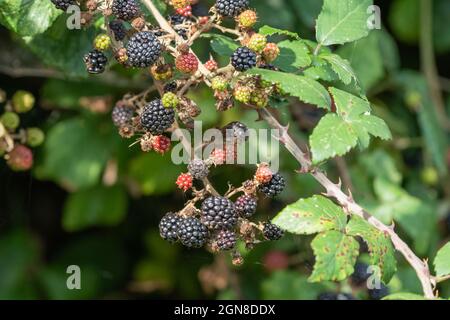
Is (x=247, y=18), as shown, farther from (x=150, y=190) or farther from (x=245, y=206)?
(x=150, y=190)

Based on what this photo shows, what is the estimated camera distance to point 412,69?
459 centimetres

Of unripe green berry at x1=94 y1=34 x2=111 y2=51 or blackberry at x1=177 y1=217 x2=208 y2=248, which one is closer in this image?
blackberry at x1=177 y1=217 x2=208 y2=248

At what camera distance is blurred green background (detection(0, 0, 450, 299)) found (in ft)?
11.0

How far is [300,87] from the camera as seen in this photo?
1.99 m

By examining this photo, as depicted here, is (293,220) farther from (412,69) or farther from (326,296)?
(412,69)

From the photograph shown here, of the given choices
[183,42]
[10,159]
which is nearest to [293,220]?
[183,42]

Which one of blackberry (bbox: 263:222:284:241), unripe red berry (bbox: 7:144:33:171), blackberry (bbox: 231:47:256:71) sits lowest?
blackberry (bbox: 263:222:284:241)

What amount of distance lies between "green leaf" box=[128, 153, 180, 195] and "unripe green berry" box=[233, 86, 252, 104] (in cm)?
141

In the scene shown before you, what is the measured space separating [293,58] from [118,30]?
501mm

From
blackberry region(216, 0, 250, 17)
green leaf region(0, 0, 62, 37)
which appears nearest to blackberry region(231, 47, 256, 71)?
blackberry region(216, 0, 250, 17)

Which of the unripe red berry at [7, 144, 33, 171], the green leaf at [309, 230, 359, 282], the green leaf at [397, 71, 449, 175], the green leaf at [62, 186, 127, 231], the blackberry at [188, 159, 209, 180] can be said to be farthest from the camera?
the green leaf at [397, 71, 449, 175]

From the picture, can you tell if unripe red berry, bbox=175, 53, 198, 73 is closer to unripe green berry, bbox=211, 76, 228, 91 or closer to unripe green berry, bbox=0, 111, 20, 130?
unripe green berry, bbox=211, 76, 228, 91

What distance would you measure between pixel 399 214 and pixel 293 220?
1.50m

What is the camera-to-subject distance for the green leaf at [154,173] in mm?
3383
